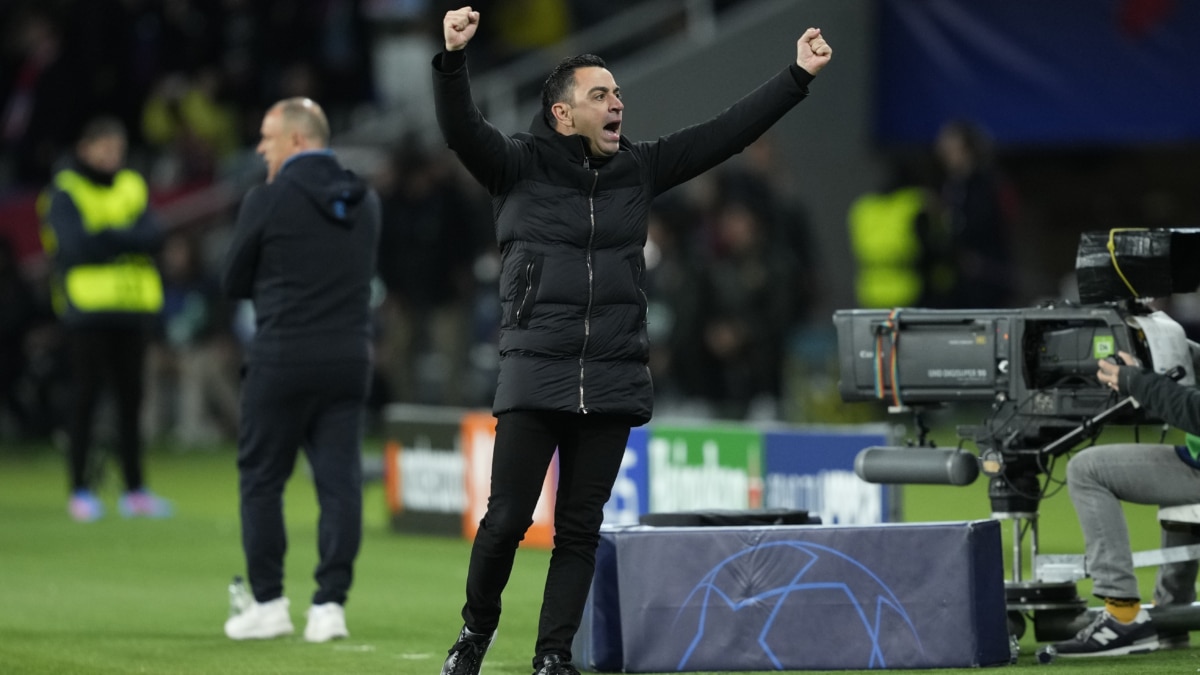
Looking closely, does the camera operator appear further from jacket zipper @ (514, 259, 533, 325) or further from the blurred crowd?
the blurred crowd

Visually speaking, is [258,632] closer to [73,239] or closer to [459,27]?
[459,27]

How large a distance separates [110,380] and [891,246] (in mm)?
6567

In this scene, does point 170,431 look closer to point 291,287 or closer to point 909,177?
point 909,177

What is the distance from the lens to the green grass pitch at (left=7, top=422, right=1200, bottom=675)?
8.06 meters

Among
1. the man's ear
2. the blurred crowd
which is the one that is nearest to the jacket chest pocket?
the man's ear

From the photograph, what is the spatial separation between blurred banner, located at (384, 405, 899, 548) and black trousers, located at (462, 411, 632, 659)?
9.87ft

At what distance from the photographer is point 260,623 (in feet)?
28.6

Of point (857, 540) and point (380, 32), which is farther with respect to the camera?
point (380, 32)

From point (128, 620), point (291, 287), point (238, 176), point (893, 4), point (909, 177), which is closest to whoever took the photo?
point (291, 287)

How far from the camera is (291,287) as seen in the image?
8.73 meters

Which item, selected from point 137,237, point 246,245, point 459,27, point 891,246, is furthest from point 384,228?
point 459,27

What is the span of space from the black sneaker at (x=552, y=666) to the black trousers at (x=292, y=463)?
6.42 feet

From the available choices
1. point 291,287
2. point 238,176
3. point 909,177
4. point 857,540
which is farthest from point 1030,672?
point 238,176

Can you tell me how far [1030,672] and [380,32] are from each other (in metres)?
17.2
